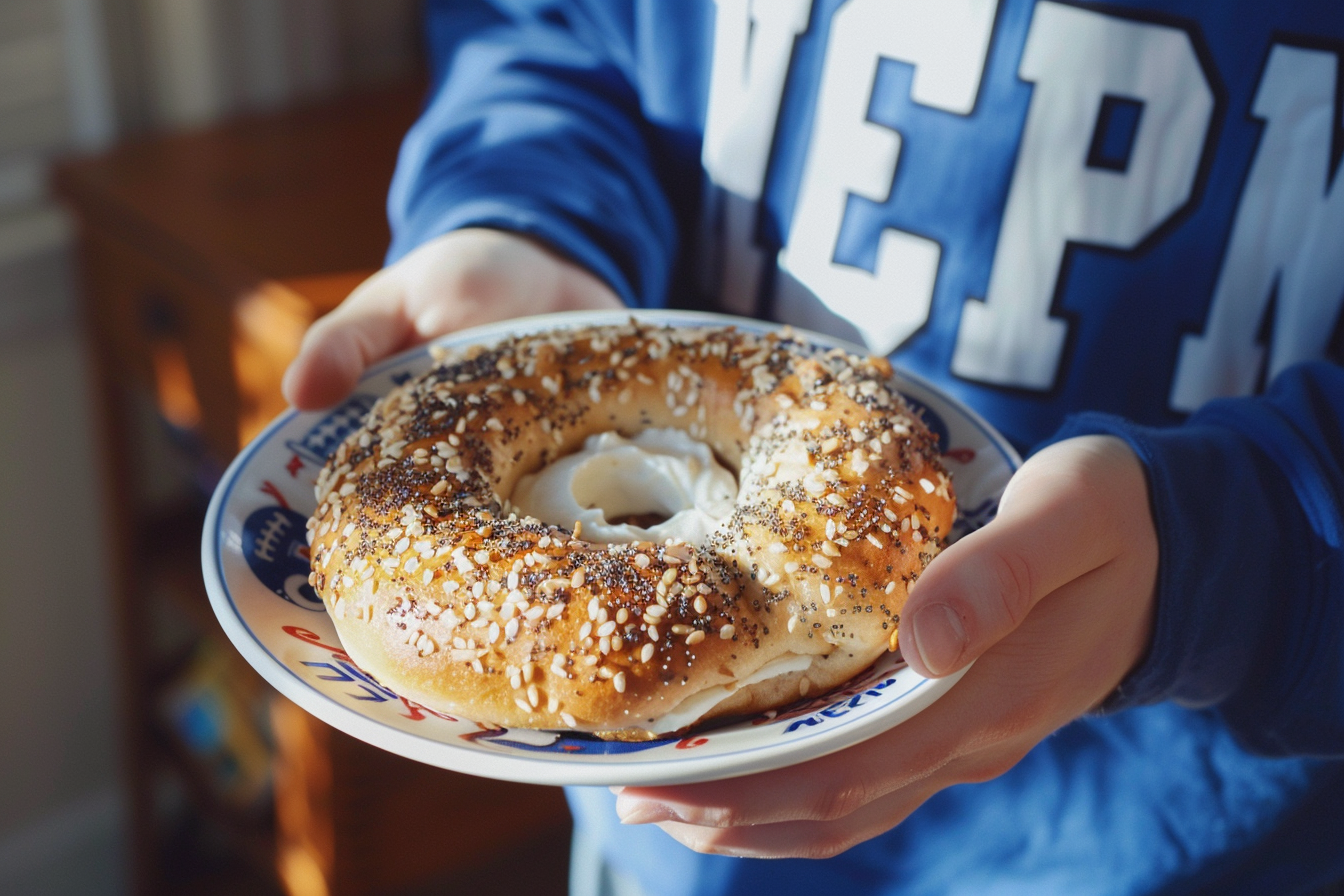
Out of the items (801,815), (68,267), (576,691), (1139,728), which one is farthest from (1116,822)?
(68,267)

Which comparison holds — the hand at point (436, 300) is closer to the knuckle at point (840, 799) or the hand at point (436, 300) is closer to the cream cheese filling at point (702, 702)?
the cream cheese filling at point (702, 702)

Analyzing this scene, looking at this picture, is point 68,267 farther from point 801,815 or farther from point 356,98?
point 801,815

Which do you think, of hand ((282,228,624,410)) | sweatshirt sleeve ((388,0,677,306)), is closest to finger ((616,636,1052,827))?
hand ((282,228,624,410))

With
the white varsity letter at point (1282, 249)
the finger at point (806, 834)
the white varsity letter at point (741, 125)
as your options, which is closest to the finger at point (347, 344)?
the white varsity letter at point (741, 125)

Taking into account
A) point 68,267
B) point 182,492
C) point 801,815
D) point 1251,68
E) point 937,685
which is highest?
point 1251,68

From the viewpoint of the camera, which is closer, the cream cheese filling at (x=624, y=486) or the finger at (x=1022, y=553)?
the finger at (x=1022, y=553)

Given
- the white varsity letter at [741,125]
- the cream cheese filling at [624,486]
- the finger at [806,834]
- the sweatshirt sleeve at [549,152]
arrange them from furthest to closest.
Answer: the sweatshirt sleeve at [549,152] → the white varsity letter at [741,125] → the cream cheese filling at [624,486] → the finger at [806,834]
